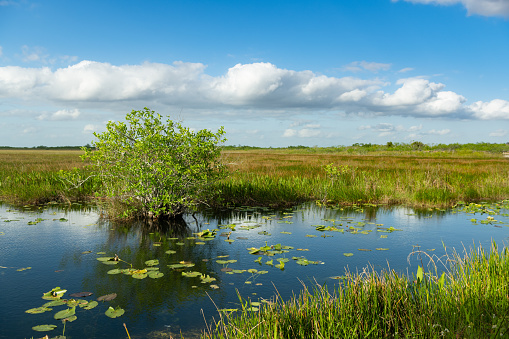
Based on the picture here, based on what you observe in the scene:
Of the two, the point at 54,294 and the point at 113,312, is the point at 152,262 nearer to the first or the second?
the point at 54,294

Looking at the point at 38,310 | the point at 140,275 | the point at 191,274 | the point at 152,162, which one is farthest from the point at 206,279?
the point at 152,162

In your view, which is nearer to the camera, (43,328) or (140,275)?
(43,328)

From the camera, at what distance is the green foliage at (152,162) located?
988 cm

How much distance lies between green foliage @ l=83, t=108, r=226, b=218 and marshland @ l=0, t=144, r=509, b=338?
70 centimetres

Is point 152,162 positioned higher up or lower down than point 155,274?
higher up

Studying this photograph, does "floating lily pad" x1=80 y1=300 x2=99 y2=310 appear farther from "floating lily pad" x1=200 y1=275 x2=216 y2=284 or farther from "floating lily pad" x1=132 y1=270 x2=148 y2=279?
"floating lily pad" x1=200 y1=275 x2=216 y2=284

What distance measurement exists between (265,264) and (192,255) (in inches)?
65.3

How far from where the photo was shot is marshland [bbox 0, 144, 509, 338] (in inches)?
157

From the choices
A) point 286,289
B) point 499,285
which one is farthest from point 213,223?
point 499,285

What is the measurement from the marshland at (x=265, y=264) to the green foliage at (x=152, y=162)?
27.5 inches

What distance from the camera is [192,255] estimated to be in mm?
7531

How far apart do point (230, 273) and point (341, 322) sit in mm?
3057

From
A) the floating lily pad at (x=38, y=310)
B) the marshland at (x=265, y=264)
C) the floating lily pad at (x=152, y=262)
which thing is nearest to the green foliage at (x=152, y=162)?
the marshland at (x=265, y=264)

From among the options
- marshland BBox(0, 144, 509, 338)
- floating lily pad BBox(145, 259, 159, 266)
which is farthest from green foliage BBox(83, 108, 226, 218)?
floating lily pad BBox(145, 259, 159, 266)
